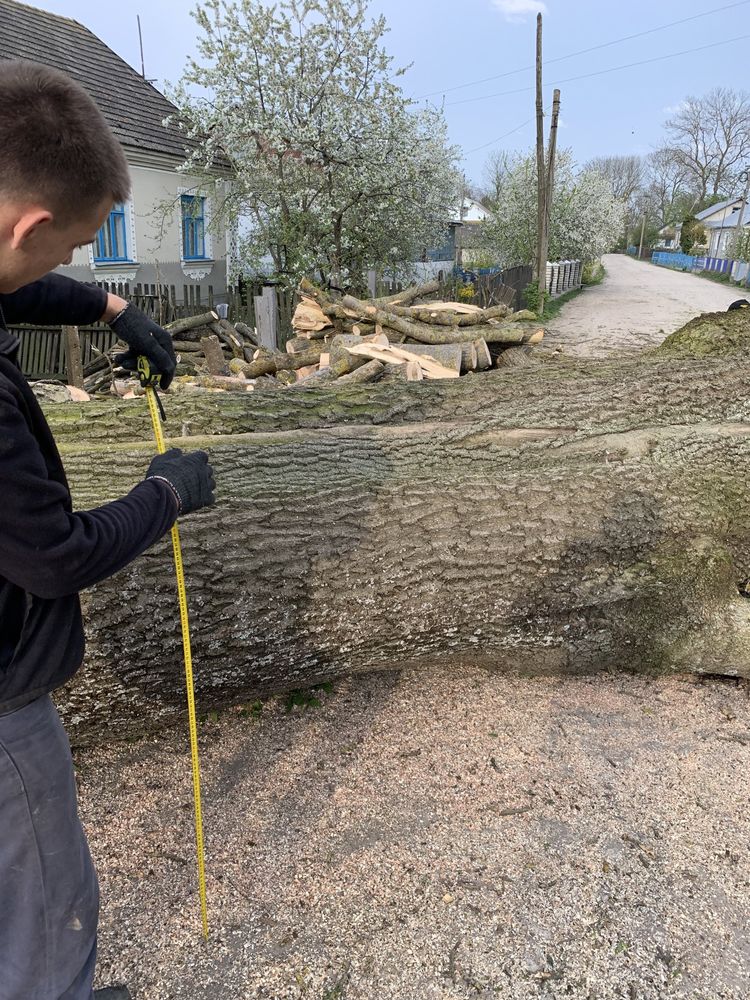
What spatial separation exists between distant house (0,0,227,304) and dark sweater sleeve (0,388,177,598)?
1370 cm

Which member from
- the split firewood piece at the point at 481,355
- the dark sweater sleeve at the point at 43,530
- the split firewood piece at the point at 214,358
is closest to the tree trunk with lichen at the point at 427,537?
the dark sweater sleeve at the point at 43,530

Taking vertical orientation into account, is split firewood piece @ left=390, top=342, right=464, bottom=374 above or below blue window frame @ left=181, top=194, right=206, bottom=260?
below

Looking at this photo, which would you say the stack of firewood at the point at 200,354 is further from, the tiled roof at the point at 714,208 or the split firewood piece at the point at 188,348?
the tiled roof at the point at 714,208

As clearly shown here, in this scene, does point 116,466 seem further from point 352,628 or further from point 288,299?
point 288,299

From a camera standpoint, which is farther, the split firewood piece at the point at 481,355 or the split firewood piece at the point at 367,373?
A: the split firewood piece at the point at 481,355

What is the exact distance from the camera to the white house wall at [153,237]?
14505 mm

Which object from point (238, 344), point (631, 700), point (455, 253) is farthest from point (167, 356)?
point (455, 253)

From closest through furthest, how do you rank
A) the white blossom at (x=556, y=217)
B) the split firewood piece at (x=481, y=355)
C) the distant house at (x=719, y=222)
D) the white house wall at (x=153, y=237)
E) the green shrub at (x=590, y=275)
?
the split firewood piece at (x=481, y=355), the white house wall at (x=153, y=237), the white blossom at (x=556, y=217), the green shrub at (x=590, y=275), the distant house at (x=719, y=222)

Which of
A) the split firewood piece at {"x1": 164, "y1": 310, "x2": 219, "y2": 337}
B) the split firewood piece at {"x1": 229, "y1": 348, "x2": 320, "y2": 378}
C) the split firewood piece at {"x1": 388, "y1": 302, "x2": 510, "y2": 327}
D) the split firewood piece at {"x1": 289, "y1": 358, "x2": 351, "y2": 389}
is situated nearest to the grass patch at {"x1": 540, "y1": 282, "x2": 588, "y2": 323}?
the split firewood piece at {"x1": 388, "y1": 302, "x2": 510, "y2": 327}

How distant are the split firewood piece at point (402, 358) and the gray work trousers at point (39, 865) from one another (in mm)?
5805

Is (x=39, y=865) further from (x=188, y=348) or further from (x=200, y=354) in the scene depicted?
(x=188, y=348)

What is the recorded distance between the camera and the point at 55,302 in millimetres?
1926

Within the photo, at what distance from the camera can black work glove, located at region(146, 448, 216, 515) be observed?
151cm

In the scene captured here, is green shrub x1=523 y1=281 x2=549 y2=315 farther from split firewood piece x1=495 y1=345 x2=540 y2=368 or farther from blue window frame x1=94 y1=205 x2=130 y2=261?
split firewood piece x1=495 y1=345 x2=540 y2=368
